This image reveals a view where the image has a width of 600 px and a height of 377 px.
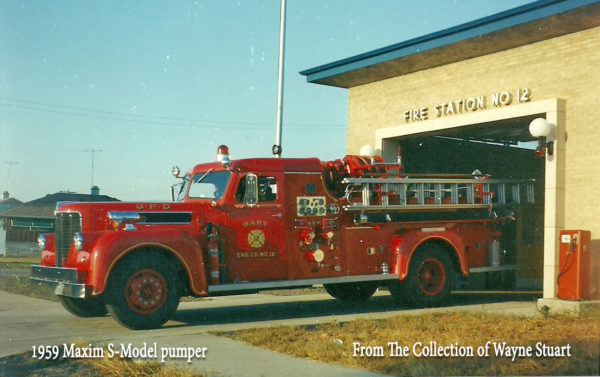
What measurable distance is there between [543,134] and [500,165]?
26.4 feet

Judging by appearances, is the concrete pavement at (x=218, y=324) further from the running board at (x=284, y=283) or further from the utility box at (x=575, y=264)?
the utility box at (x=575, y=264)

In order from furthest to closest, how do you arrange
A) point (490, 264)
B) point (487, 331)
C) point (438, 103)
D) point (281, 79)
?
point (281, 79) < point (438, 103) < point (490, 264) < point (487, 331)

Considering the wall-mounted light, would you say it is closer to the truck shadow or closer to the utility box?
the utility box

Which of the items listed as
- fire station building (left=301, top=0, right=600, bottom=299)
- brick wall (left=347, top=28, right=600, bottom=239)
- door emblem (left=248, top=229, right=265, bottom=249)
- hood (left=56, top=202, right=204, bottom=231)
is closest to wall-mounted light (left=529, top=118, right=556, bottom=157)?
fire station building (left=301, top=0, right=600, bottom=299)

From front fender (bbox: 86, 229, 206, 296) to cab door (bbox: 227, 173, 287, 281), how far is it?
749 mm

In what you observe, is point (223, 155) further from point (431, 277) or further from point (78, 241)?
point (431, 277)

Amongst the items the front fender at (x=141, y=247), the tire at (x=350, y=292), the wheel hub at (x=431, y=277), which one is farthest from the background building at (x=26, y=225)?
the front fender at (x=141, y=247)

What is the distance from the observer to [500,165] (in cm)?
1933

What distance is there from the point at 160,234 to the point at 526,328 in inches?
204

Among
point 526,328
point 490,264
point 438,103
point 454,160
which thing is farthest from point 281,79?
point 526,328

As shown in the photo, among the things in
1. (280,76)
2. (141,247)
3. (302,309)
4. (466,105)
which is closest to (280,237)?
(302,309)

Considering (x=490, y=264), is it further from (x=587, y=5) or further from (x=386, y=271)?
(x=587, y=5)

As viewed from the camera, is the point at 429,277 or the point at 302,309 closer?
the point at 302,309

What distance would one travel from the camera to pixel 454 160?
61.3ft
